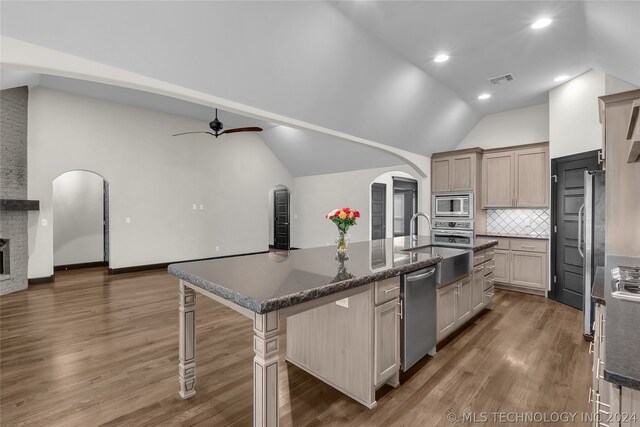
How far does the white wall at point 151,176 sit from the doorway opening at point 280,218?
110cm

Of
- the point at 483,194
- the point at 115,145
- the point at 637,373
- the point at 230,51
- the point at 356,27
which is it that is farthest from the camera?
the point at 115,145

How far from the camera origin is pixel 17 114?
481 cm

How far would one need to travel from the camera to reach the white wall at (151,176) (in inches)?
204

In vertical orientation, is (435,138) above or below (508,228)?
above

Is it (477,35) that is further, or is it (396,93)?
(396,93)

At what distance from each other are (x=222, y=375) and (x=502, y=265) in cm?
459

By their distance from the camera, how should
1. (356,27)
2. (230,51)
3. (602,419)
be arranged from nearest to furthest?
(602,419), (230,51), (356,27)

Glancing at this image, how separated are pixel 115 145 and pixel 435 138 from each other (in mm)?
6317

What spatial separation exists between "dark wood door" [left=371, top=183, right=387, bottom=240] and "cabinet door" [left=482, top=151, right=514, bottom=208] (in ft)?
9.46

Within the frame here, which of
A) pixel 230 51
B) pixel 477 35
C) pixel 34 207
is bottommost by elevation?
pixel 34 207

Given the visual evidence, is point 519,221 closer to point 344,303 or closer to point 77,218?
point 344,303

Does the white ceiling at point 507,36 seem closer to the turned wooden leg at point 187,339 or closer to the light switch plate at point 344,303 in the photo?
the light switch plate at point 344,303

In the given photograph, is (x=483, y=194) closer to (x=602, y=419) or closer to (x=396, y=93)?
(x=396, y=93)

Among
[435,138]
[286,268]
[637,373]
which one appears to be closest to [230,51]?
[286,268]
